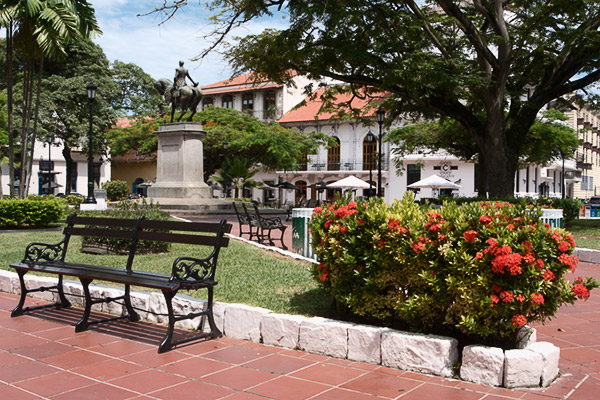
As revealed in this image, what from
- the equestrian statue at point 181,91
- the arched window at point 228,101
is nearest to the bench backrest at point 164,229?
the equestrian statue at point 181,91

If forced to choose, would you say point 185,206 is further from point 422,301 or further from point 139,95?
point 139,95

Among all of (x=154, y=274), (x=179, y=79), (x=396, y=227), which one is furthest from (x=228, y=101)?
(x=396, y=227)

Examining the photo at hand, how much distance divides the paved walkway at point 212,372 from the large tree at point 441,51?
451 inches

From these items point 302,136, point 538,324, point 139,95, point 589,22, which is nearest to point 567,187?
point 302,136

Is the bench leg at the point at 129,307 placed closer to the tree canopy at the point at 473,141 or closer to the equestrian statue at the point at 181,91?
the equestrian statue at the point at 181,91

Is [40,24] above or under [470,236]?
above

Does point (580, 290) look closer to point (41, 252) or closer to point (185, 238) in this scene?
point (185, 238)

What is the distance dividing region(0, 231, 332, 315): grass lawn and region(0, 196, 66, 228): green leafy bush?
285cm

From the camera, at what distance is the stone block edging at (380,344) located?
433 cm

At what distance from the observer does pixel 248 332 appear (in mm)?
5648

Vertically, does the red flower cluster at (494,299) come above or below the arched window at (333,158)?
below

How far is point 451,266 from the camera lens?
4.63 m

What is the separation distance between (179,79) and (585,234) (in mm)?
15679

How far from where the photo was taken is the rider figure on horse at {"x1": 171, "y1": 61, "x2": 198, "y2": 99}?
2345cm
